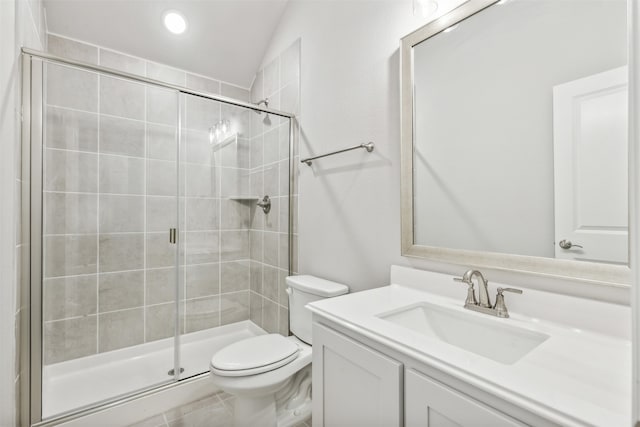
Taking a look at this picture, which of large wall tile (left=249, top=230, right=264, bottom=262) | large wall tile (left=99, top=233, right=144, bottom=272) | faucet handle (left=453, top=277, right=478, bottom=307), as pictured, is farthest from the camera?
large wall tile (left=249, top=230, right=264, bottom=262)

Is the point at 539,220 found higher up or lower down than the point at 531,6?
lower down

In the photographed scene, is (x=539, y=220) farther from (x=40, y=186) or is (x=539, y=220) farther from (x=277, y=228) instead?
(x=40, y=186)

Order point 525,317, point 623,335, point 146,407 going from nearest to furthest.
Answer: point 623,335, point 525,317, point 146,407

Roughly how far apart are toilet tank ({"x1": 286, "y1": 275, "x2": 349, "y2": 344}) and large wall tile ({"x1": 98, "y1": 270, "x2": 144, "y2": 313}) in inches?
41.7

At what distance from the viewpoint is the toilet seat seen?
1.32 m

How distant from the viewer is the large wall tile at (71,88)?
152 centimetres

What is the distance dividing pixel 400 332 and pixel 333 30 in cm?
162

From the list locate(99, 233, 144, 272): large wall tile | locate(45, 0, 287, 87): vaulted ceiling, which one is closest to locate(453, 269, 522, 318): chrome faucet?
locate(99, 233, 144, 272): large wall tile

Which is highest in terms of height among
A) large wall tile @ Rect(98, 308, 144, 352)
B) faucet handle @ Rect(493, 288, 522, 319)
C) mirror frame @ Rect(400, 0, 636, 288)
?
mirror frame @ Rect(400, 0, 636, 288)

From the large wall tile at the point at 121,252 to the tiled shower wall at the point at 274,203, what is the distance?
72 centimetres

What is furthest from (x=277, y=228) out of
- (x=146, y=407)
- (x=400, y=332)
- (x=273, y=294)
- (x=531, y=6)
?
(x=531, y=6)

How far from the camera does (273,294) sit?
2135 mm

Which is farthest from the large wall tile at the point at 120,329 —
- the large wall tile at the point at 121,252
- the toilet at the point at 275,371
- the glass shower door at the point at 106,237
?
the toilet at the point at 275,371

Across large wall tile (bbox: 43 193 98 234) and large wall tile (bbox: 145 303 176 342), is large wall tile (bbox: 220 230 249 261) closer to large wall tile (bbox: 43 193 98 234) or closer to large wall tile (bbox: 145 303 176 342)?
large wall tile (bbox: 145 303 176 342)
